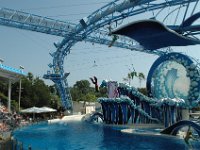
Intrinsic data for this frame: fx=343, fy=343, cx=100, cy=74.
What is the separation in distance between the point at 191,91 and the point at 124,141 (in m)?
8.97

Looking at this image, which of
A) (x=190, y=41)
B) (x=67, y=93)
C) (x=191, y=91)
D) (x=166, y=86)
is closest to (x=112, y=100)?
(x=166, y=86)

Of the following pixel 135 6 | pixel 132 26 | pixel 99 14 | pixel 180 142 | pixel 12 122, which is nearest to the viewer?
pixel 180 142

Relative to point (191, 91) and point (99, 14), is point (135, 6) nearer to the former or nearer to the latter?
point (99, 14)

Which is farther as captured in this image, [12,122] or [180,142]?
[12,122]

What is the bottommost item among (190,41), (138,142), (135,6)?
(138,142)

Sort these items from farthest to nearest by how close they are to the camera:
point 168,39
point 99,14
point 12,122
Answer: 1. point 99,14
2. point 12,122
3. point 168,39

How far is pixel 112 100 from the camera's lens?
101ft

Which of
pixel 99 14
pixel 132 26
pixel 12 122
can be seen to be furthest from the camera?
pixel 99 14

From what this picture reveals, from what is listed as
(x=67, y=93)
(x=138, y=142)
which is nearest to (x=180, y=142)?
(x=138, y=142)

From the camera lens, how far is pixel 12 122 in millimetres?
27797

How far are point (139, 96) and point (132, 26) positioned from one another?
27.4 ft

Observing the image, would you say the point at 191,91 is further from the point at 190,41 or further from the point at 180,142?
the point at 180,142

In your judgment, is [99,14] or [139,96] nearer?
[139,96]

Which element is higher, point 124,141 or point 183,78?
point 183,78
